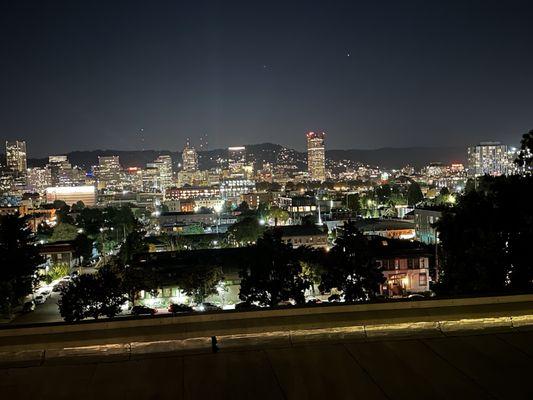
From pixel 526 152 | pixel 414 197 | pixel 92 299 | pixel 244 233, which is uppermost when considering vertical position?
pixel 526 152

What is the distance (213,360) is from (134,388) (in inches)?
11.0

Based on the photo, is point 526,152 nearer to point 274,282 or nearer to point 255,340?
point 274,282

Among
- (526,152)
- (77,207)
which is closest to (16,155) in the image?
(77,207)

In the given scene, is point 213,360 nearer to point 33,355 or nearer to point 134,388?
point 134,388

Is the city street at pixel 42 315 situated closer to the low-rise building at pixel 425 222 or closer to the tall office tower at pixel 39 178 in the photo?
the low-rise building at pixel 425 222

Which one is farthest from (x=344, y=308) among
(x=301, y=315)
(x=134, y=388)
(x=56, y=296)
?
(x=56, y=296)

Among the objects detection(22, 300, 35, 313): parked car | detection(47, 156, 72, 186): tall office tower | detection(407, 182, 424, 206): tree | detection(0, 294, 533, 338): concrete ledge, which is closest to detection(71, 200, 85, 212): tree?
detection(407, 182, 424, 206): tree

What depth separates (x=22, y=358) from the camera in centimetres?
177

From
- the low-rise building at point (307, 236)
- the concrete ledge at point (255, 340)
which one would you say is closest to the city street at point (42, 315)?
the low-rise building at point (307, 236)

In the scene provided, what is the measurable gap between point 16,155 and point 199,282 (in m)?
139

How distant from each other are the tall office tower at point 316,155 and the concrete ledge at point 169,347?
145 m

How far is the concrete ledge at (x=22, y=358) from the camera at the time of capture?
5.73 feet

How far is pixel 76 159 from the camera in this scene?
16738cm

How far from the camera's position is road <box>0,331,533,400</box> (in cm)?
152
